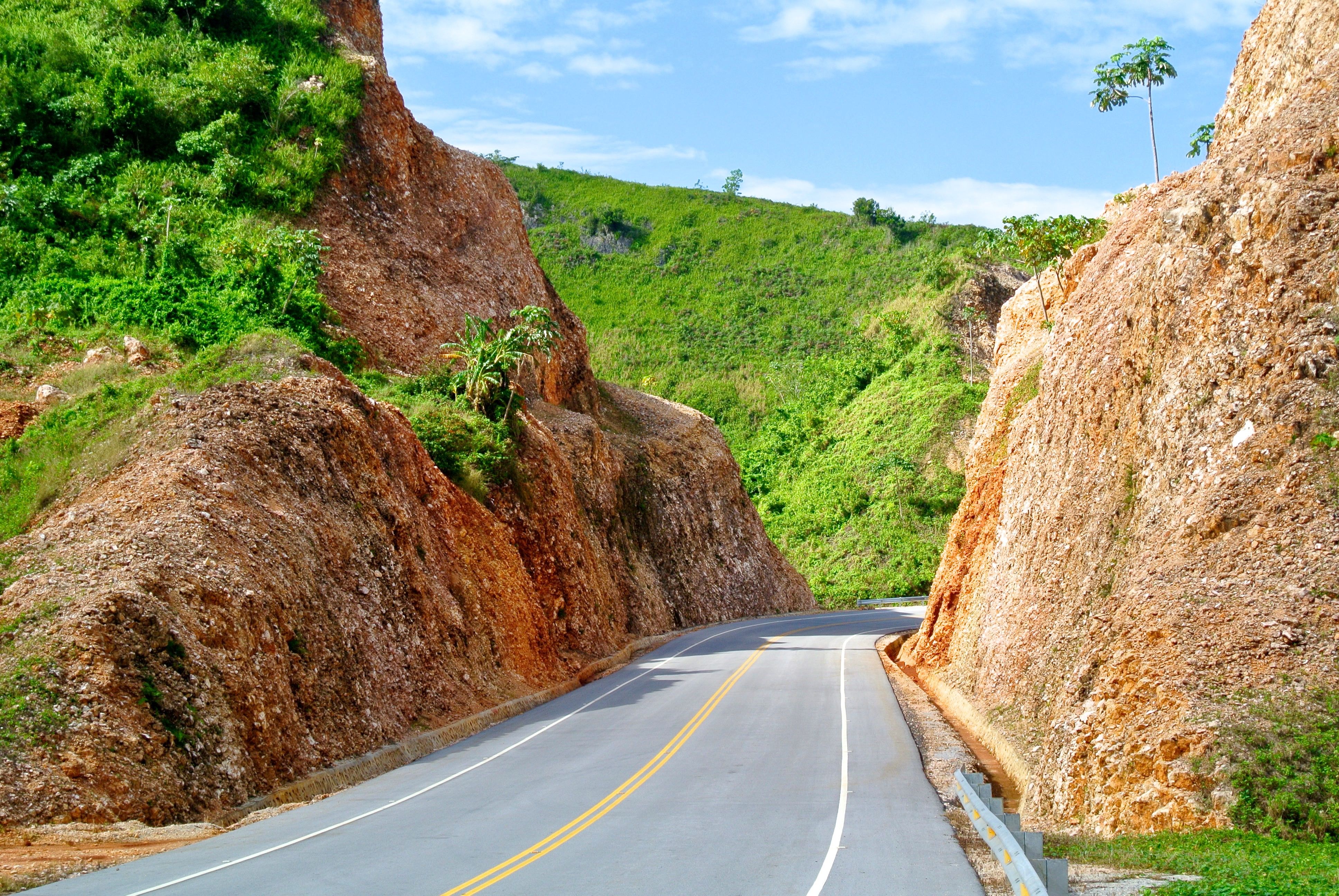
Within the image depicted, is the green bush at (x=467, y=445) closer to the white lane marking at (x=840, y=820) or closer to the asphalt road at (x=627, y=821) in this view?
the asphalt road at (x=627, y=821)

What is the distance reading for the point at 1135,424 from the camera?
18500 millimetres

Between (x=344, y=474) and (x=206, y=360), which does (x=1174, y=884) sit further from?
(x=206, y=360)

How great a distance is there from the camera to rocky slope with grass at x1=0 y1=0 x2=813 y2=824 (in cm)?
1322

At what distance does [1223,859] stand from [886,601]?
Result: 52092mm

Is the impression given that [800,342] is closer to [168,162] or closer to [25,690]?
[168,162]

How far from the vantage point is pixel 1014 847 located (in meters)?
8.70

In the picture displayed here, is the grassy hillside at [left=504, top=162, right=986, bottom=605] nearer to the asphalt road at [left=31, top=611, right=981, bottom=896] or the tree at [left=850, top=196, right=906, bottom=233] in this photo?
the tree at [left=850, top=196, right=906, bottom=233]

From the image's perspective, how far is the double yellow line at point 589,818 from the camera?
9742 mm

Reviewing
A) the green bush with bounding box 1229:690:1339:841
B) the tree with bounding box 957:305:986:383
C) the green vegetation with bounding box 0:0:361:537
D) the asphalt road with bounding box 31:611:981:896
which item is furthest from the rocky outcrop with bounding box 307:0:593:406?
the tree with bounding box 957:305:986:383

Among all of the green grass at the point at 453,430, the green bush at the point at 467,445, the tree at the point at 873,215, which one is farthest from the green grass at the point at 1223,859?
the tree at the point at 873,215

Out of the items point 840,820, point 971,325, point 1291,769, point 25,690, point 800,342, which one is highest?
point 800,342

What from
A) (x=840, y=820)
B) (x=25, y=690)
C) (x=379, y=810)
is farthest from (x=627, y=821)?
(x=25, y=690)

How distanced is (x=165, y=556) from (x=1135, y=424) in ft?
53.0

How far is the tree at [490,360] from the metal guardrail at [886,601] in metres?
31.8
